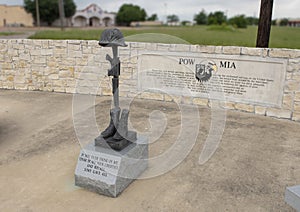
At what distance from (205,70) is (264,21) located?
1712 millimetres

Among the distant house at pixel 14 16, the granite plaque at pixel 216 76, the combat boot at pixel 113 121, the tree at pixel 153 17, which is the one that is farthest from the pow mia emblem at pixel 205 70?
the tree at pixel 153 17

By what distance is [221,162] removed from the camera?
4309 millimetres

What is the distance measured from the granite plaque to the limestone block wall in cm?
14

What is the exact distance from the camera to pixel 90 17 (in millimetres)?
63000

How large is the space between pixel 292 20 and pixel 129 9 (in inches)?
1660

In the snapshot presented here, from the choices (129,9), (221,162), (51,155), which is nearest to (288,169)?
(221,162)

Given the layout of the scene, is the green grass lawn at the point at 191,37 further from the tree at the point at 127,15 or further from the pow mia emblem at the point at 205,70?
the tree at the point at 127,15

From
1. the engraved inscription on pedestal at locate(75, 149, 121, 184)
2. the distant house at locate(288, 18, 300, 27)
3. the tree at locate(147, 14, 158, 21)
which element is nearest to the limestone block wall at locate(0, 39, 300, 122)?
the engraved inscription on pedestal at locate(75, 149, 121, 184)

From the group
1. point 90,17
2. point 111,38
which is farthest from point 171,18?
point 111,38

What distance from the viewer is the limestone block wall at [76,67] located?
7.09 metres

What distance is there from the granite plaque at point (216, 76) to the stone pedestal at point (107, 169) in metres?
3.66

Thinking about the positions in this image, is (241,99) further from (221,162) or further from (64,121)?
(64,121)

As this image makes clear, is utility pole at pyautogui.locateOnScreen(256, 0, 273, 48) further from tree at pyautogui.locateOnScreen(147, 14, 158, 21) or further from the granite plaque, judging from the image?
tree at pyautogui.locateOnScreen(147, 14, 158, 21)

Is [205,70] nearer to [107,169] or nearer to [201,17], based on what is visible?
[107,169]
